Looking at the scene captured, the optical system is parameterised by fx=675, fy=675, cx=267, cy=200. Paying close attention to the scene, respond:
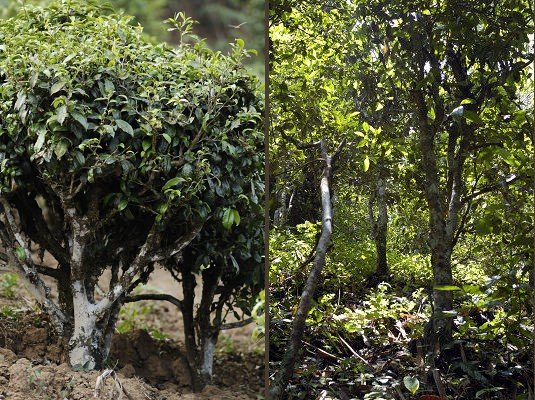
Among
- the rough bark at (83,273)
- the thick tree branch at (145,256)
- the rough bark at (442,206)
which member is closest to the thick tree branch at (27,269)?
the rough bark at (83,273)

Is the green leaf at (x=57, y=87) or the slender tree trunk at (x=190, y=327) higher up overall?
the green leaf at (x=57, y=87)

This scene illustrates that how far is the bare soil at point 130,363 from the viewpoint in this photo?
227 centimetres

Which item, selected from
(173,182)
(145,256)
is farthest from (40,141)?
(145,256)

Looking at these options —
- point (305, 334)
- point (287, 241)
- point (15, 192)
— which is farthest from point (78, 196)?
point (305, 334)

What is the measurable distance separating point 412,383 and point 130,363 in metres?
1.43

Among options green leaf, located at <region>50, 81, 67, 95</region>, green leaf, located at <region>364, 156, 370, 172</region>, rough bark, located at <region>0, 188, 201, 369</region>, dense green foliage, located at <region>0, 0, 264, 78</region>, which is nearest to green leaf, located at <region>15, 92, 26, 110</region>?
green leaf, located at <region>50, 81, 67, 95</region>

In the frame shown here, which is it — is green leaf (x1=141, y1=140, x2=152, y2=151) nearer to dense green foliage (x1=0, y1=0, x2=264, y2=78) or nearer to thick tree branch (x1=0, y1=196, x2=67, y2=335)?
thick tree branch (x1=0, y1=196, x2=67, y2=335)

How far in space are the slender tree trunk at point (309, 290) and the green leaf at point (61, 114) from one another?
0.77 metres

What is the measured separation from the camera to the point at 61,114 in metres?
2.02

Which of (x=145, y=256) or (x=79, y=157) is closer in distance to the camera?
(x=79, y=157)

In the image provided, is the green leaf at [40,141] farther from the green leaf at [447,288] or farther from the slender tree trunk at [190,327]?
the green leaf at [447,288]

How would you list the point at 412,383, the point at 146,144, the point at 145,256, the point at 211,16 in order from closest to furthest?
the point at 412,383 → the point at 146,144 → the point at 145,256 → the point at 211,16

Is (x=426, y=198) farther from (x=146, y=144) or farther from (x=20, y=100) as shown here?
(x=20, y=100)

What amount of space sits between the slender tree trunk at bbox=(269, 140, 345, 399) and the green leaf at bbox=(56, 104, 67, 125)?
77 cm
